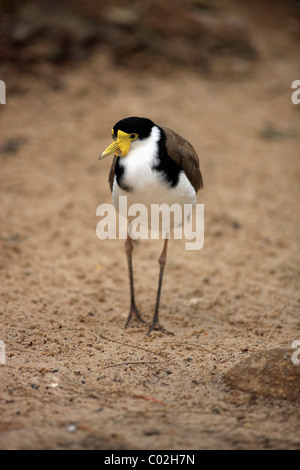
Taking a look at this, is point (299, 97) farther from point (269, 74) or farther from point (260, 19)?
point (260, 19)

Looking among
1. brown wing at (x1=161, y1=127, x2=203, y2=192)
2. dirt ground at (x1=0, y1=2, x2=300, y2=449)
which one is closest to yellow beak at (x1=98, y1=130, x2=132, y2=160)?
brown wing at (x1=161, y1=127, x2=203, y2=192)

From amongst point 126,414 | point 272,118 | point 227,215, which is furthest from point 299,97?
point 126,414

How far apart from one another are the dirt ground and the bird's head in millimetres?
1503

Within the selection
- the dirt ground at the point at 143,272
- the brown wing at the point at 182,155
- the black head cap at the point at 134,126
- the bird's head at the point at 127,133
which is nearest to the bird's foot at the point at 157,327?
the dirt ground at the point at 143,272

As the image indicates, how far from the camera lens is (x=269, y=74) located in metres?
9.54

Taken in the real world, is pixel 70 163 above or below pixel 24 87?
below

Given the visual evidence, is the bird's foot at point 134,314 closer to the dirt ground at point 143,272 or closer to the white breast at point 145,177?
the dirt ground at point 143,272

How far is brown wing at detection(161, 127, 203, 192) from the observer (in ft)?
11.7

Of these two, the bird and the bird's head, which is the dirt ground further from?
the bird's head

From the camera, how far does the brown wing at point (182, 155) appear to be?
3.56 meters

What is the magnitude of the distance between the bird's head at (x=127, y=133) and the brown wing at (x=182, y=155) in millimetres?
235

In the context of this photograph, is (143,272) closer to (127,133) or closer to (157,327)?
(157,327)

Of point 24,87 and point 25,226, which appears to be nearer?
point 25,226

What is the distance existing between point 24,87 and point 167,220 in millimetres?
5945
